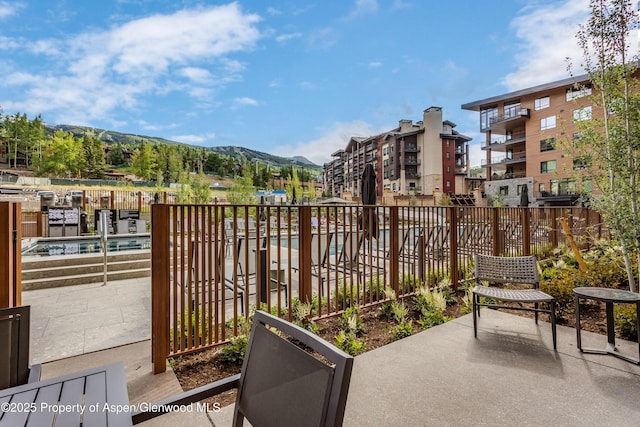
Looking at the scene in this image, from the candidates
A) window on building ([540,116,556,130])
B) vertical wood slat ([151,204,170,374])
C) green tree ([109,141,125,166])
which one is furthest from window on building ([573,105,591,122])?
green tree ([109,141,125,166])

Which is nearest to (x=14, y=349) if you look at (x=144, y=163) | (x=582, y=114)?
(x=582, y=114)

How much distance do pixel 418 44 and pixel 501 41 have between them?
456 centimetres

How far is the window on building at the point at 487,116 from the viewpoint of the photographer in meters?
32.2

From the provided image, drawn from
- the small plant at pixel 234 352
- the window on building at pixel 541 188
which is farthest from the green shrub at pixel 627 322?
the window on building at pixel 541 188

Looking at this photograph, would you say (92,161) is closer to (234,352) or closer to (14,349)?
(234,352)

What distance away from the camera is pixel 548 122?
89.0ft

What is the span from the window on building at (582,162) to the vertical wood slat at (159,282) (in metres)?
4.76

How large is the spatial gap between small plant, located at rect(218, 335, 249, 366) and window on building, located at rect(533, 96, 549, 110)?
33.7 m

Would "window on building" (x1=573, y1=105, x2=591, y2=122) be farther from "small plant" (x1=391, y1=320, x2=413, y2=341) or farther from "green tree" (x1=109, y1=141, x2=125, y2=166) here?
"green tree" (x1=109, y1=141, x2=125, y2=166)

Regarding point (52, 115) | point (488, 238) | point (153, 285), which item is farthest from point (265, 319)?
point (52, 115)

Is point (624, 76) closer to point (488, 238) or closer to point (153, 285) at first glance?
point (488, 238)

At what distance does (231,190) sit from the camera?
22859 mm

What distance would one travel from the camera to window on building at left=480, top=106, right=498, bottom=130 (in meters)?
32.2

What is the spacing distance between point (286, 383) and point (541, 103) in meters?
35.0
